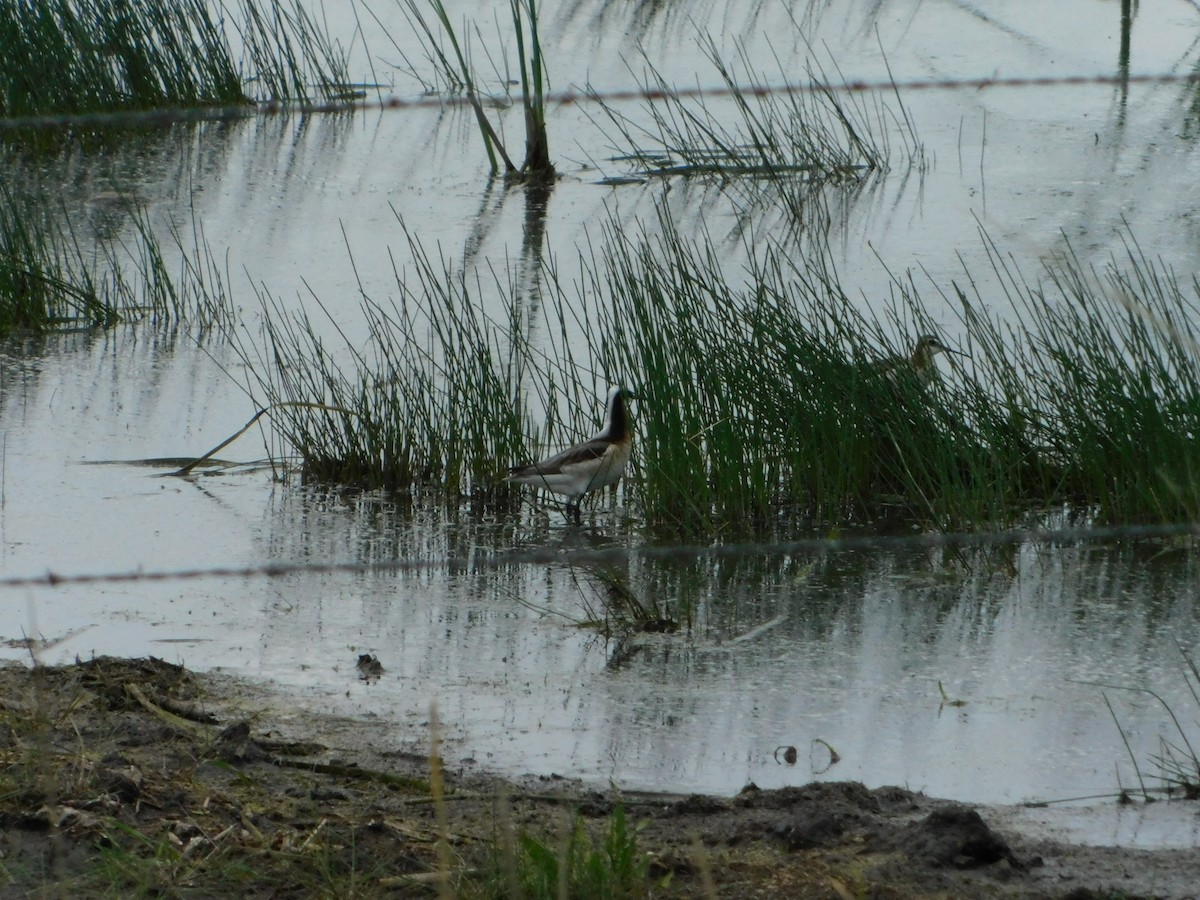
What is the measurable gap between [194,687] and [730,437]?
1964mm

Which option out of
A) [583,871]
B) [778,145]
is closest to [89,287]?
[778,145]

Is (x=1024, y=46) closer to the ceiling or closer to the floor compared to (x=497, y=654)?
closer to the ceiling

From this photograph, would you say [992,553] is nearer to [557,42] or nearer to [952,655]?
[952,655]

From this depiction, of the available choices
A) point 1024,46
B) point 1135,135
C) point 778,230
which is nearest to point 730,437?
point 778,230

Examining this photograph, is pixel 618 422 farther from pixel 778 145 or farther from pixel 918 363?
pixel 778 145

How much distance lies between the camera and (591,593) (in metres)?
4.73

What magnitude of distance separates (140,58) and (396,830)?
8309 millimetres

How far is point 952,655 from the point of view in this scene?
418 cm

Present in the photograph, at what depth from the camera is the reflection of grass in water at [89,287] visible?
7.36 metres

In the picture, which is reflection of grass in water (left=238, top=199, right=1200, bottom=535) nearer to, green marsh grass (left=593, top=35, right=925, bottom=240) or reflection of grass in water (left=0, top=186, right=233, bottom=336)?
reflection of grass in water (left=0, top=186, right=233, bottom=336)

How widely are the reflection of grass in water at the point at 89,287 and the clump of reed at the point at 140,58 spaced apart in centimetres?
172

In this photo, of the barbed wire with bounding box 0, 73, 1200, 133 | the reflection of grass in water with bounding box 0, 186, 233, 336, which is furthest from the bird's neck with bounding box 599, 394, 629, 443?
the reflection of grass in water with bounding box 0, 186, 233, 336

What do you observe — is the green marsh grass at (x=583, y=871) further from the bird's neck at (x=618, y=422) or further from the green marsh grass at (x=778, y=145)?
the green marsh grass at (x=778, y=145)

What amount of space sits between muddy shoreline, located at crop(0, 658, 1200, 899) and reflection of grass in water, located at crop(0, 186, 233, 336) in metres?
4.25
